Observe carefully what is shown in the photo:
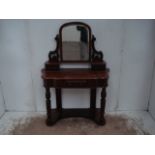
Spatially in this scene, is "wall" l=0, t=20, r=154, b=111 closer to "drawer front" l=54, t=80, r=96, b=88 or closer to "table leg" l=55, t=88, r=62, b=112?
"table leg" l=55, t=88, r=62, b=112

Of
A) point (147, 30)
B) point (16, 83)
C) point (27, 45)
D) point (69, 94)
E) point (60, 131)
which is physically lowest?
point (60, 131)

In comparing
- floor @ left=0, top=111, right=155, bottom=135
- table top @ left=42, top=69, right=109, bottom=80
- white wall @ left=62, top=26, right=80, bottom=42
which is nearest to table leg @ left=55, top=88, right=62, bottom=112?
floor @ left=0, top=111, right=155, bottom=135

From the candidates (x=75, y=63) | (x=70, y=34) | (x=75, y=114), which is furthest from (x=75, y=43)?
(x=75, y=114)

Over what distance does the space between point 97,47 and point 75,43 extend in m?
0.33

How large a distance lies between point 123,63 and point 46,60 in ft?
3.56

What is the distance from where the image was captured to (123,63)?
2.39 meters

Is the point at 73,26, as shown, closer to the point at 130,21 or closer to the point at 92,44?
the point at 92,44

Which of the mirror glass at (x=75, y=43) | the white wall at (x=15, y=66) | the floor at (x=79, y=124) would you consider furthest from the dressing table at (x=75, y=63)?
the white wall at (x=15, y=66)

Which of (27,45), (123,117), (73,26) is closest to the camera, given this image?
(73,26)

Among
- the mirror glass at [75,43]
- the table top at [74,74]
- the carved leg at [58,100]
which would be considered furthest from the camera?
the carved leg at [58,100]

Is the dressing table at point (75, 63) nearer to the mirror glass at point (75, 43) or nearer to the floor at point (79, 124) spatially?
the mirror glass at point (75, 43)

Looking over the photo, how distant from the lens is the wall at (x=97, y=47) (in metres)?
2.22

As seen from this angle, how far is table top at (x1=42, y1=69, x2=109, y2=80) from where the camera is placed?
2.01m

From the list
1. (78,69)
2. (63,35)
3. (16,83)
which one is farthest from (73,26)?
(16,83)
